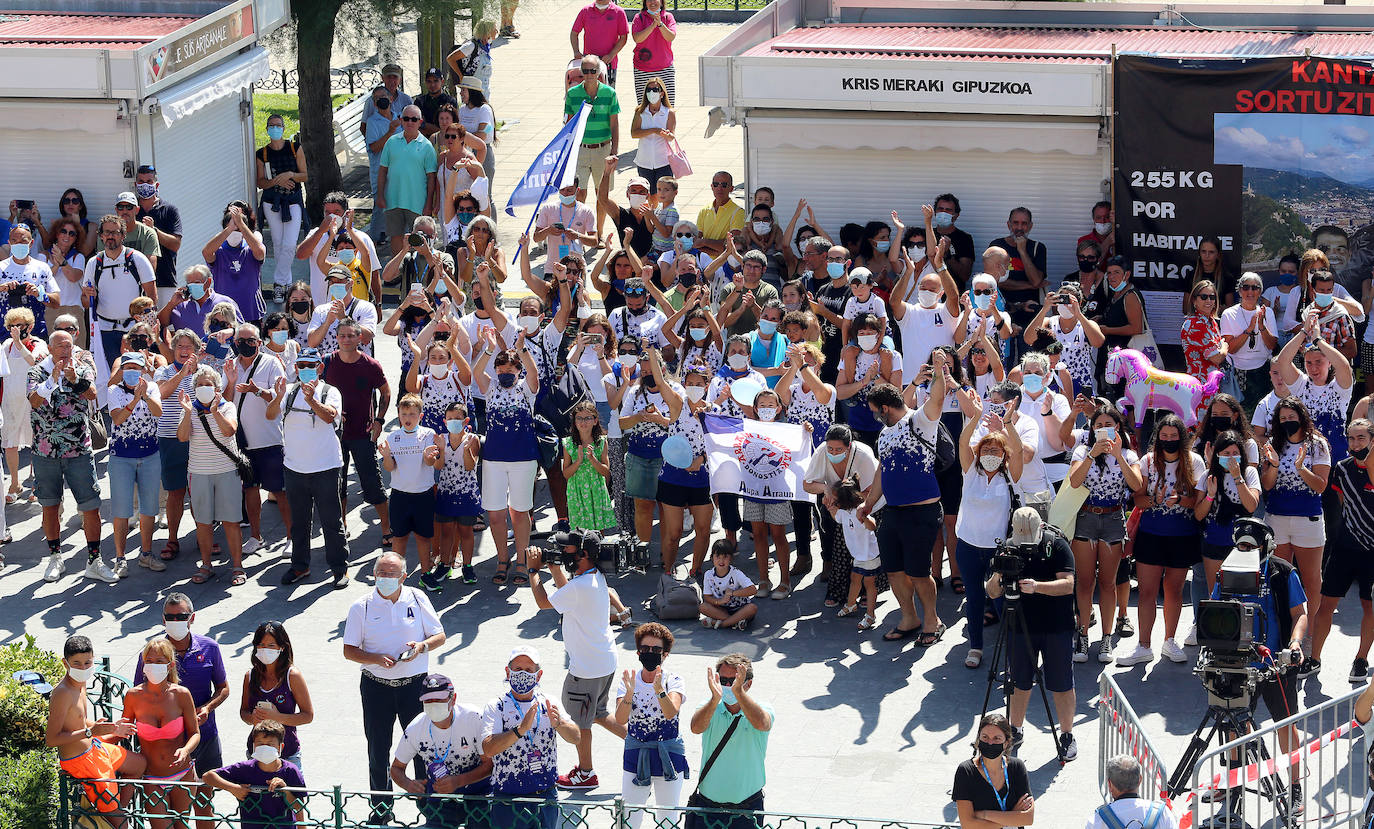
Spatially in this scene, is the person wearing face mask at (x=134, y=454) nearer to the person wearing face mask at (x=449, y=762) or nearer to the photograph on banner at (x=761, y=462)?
the photograph on banner at (x=761, y=462)

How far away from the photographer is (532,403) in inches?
594

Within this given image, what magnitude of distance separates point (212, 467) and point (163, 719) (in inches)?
155

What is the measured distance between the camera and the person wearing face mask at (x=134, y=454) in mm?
14992

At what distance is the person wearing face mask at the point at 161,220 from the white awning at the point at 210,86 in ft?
2.65

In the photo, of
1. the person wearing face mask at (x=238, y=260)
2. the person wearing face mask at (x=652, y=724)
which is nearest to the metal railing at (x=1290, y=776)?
the person wearing face mask at (x=652, y=724)

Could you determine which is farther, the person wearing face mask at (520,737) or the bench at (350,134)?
the bench at (350,134)

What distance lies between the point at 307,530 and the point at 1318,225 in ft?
27.8

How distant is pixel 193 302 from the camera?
1700 cm

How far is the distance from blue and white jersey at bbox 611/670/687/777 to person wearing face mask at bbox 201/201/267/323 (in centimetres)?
831

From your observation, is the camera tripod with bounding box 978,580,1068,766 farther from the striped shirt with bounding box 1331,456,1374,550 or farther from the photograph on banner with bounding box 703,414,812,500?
the photograph on banner with bounding box 703,414,812,500

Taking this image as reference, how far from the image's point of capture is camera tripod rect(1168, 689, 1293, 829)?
10883mm

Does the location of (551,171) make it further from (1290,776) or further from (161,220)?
(1290,776)

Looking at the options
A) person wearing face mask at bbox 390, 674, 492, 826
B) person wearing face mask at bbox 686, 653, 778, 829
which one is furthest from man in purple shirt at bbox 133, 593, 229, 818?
person wearing face mask at bbox 686, 653, 778, 829

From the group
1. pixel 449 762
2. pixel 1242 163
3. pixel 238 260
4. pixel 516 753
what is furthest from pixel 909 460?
pixel 238 260
